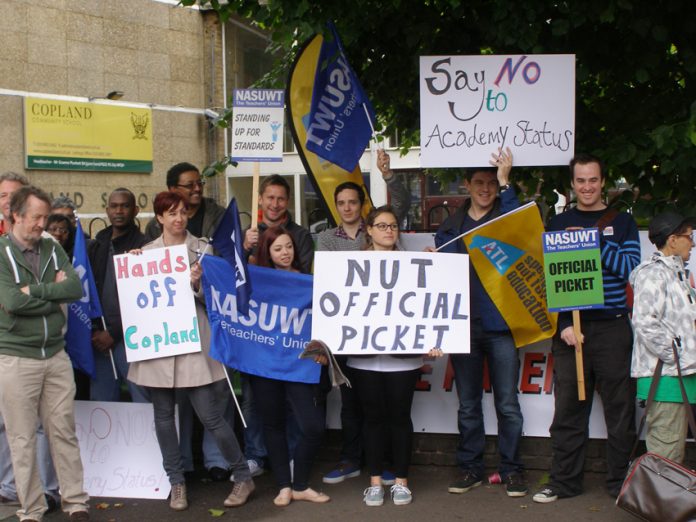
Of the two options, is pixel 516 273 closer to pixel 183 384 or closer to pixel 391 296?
pixel 391 296

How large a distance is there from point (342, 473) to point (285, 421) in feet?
2.30

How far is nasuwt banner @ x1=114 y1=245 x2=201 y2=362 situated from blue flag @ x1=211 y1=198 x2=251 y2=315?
29 centimetres

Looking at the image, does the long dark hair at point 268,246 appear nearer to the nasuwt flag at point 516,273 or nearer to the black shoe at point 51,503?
the nasuwt flag at point 516,273

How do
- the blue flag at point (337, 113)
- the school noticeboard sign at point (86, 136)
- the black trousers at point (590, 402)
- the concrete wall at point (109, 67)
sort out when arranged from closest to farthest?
1. the black trousers at point (590, 402)
2. the blue flag at point (337, 113)
3. the concrete wall at point (109, 67)
4. the school noticeboard sign at point (86, 136)

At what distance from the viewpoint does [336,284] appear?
5840mm

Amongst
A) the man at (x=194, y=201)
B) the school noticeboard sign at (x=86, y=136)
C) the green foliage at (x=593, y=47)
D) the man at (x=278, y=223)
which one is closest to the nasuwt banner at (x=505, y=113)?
the green foliage at (x=593, y=47)

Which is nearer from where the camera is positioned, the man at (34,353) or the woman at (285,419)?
the man at (34,353)

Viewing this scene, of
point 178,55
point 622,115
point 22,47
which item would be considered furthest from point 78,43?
point 622,115

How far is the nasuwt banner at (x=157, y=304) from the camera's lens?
5844mm

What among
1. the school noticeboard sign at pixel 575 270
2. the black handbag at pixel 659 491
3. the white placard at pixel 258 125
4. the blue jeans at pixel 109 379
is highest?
the white placard at pixel 258 125

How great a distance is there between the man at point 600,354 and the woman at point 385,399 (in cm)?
88

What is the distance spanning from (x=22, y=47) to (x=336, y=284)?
12.5 m

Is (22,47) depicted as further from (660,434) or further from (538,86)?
(660,434)

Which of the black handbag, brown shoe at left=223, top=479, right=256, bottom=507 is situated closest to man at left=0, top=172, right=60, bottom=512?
brown shoe at left=223, top=479, right=256, bottom=507
